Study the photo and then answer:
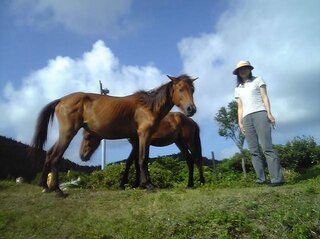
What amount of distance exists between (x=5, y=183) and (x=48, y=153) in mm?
4268

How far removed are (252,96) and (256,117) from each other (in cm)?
40

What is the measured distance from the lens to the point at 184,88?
7.73 m

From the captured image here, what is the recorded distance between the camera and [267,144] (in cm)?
699

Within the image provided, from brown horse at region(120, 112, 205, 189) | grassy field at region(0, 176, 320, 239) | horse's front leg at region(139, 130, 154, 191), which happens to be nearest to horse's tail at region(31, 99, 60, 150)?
grassy field at region(0, 176, 320, 239)

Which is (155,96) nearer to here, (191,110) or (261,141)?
(191,110)

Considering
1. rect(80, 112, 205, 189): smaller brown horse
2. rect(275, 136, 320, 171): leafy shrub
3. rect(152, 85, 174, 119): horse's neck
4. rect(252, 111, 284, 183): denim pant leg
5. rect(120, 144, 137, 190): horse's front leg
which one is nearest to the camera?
rect(252, 111, 284, 183): denim pant leg

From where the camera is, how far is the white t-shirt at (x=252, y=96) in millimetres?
7199

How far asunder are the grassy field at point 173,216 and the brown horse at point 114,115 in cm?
138

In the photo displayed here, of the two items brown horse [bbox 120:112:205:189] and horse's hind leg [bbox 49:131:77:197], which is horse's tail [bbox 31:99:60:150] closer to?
horse's hind leg [bbox 49:131:77:197]

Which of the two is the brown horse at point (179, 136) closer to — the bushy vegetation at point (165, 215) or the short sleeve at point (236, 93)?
the short sleeve at point (236, 93)

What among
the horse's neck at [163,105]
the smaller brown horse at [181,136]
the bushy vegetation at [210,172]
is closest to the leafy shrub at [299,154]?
the bushy vegetation at [210,172]

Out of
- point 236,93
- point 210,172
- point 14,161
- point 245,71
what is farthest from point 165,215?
point 14,161

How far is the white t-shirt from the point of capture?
720cm

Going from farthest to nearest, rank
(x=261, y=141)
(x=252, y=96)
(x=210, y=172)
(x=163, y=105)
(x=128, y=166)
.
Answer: (x=210, y=172) → (x=128, y=166) → (x=163, y=105) → (x=252, y=96) → (x=261, y=141)
